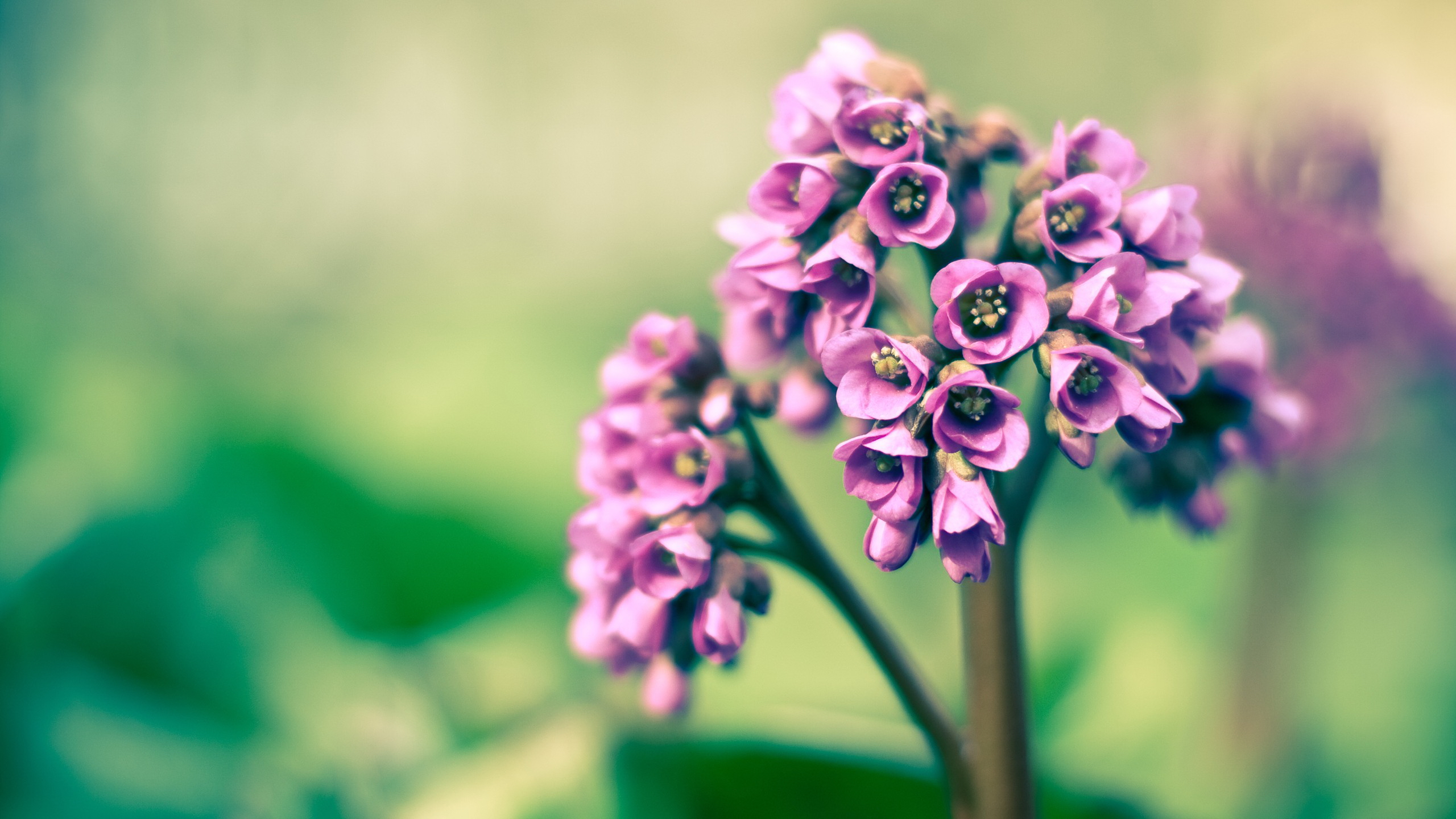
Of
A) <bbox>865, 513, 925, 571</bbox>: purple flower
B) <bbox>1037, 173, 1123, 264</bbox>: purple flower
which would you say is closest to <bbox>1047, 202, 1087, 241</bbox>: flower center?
<bbox>1037, 173, 1123, 264</bbox>: purple flower

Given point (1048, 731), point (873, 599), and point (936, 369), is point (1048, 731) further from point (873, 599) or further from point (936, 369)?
point (936, 369)

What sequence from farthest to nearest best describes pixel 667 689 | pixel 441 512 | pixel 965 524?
pixel 441 512, pixel 667 689, pixel 965 524

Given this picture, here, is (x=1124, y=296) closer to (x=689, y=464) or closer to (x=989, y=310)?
(x=989, y=310)

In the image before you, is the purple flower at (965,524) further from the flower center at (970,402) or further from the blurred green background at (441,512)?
the blurred green background at (441,512)

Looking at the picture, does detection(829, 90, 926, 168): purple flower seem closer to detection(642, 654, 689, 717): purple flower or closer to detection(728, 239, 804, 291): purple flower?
detection(728, 239, 804, 291): purple flower

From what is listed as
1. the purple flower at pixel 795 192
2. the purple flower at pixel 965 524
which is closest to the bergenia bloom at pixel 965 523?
the purple flower at pixel 965 524

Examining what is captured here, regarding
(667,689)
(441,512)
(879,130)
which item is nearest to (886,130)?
(879,130)
